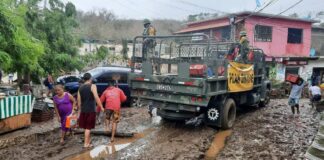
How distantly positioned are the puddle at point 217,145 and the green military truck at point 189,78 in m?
0.30

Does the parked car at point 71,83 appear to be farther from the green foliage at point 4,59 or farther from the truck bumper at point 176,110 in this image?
the truck bumper at point 176,110

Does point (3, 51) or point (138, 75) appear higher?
point (3, 51)

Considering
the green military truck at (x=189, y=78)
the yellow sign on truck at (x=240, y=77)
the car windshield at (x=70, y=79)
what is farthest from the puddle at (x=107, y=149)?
the car windshield at (x=70, y=79)

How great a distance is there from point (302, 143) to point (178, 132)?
3082mm

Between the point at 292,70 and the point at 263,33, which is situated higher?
the point at 263,33

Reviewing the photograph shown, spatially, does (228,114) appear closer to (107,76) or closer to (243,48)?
(243,48)

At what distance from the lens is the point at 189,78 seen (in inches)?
312

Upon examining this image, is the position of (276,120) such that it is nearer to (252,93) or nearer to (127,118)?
(252,93)

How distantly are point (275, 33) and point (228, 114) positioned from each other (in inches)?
728

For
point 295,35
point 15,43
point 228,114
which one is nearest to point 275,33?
point 295,35

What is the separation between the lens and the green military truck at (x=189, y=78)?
26.3ft

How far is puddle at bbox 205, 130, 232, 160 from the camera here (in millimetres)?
6590

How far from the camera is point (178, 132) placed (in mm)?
8570

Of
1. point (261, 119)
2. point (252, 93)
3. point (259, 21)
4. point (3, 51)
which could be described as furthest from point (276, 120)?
point (259, 21)
